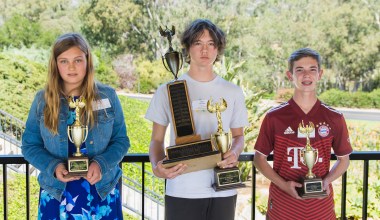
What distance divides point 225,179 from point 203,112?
9.5 inches

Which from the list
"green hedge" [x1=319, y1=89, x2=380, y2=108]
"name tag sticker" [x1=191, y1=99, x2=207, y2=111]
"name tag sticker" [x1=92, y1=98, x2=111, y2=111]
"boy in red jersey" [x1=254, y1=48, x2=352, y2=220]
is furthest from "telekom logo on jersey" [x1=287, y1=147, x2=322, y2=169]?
"green hedge" [x1=319, y1=89, x2=380, y2=108]

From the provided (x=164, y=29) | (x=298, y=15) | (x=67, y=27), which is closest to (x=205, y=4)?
(x=298, y=15)

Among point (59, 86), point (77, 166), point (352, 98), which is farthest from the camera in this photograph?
point (352, 98)

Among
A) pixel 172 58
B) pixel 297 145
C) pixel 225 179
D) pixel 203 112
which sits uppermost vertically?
pixel 172 58

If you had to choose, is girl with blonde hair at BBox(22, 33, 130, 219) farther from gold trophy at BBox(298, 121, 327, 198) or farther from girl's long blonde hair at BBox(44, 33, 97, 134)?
gold trophy at BBox(298, 121, 327, 198)

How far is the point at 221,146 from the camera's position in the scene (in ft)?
5.45

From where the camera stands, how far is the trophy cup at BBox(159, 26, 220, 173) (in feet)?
5.41

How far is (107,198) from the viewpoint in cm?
170

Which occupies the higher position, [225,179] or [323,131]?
[323,131]

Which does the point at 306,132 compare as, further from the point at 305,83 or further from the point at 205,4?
the point at 205,4

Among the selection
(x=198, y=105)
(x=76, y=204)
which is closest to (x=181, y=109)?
(x=198, y=105)

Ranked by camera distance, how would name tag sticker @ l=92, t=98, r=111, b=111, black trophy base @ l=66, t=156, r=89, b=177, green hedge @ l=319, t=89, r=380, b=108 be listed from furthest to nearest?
green hedge @ l=319, t=89, r=380, b=108 → name tag sticker @ l=92, t=98, r=111, b=111 → black trophy base @ l=66, t=156, r=89, b=177

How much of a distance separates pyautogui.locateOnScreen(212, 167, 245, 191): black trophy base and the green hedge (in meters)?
17.0

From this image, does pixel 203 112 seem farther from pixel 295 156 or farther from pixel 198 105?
pixel 295 156
